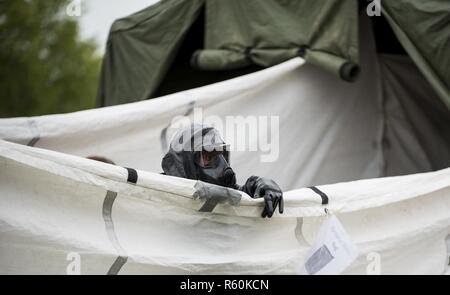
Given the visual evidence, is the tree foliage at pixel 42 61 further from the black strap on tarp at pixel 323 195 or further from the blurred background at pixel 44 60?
the black strap on tarp at pixel 323 195

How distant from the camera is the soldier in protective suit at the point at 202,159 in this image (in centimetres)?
245

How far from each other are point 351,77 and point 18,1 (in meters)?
7.52

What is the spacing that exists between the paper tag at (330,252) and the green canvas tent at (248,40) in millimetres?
961

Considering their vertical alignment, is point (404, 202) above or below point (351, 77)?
below

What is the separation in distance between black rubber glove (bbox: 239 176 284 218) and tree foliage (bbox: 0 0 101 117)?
8135 millimetres

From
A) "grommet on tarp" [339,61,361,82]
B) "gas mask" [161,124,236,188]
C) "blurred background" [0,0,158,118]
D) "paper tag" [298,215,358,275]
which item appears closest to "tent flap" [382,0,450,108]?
"grommet on tarp" [339,61,361,82]

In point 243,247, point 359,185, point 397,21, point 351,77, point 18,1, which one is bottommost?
point 243,247

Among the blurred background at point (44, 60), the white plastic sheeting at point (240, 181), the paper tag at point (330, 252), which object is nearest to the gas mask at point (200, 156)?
the white plastic sheeting at point (240, 181)

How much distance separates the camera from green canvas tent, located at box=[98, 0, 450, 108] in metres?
3.11

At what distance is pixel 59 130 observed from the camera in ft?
9.47

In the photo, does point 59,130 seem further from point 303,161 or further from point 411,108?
point 411,108

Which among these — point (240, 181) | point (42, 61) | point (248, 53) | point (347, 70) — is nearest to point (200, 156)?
point (240, 181)

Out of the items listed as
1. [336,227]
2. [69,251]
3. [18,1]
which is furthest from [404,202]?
[18,1]

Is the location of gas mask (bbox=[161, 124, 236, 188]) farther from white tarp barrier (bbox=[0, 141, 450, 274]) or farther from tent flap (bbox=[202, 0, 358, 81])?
tent flap (bbox=[202, 0, 358, 81])
